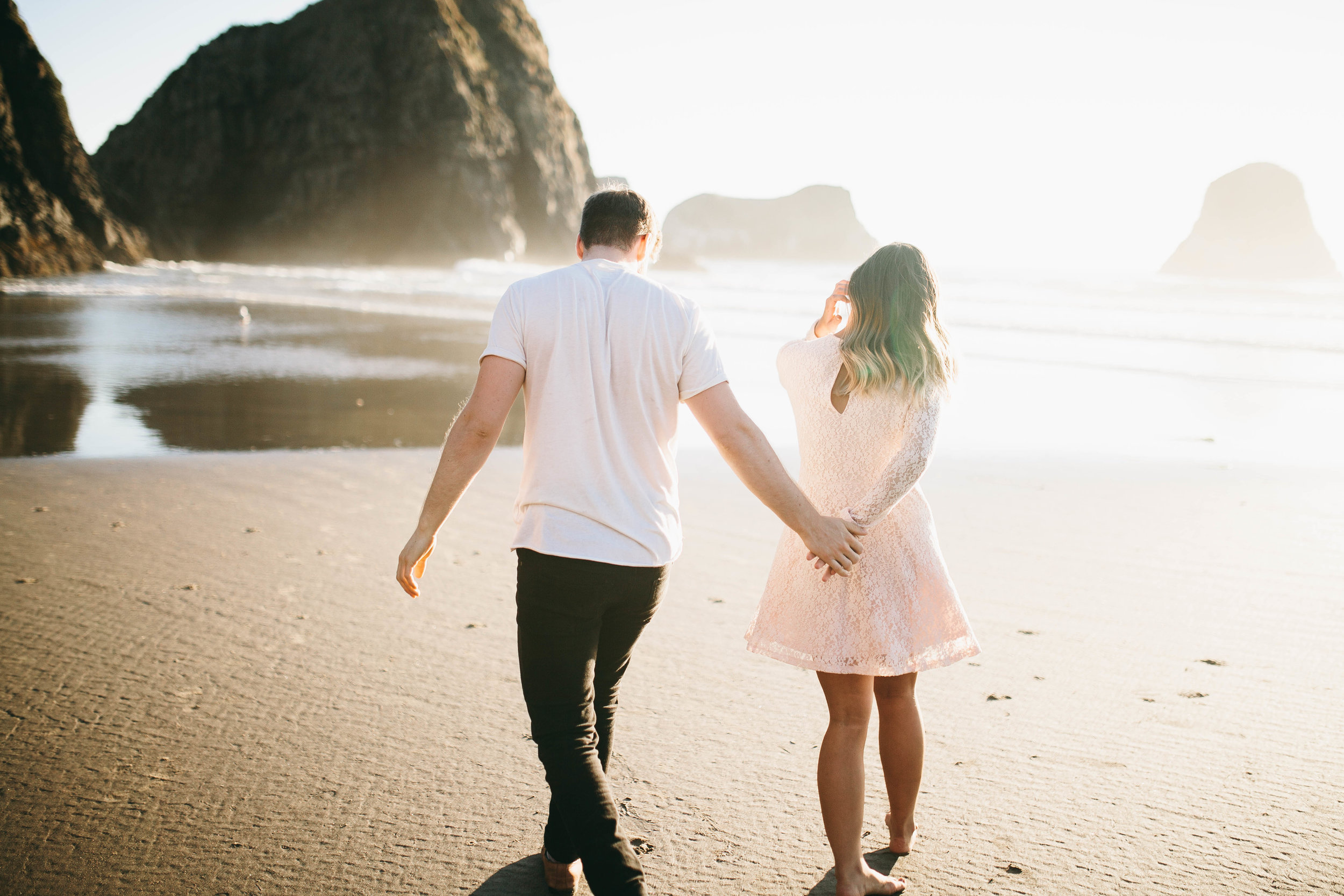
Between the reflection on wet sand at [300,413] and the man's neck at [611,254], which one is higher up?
the man's neck at [611,254]

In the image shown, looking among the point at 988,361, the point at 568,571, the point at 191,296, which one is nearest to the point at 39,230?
the point at 191,296

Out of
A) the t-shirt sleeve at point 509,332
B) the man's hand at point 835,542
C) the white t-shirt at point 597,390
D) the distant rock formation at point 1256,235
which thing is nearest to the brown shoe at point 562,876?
the white t-shirt at point 597,390

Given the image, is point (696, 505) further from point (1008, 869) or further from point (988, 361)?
point (988, 361)

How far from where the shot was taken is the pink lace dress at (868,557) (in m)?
2.16

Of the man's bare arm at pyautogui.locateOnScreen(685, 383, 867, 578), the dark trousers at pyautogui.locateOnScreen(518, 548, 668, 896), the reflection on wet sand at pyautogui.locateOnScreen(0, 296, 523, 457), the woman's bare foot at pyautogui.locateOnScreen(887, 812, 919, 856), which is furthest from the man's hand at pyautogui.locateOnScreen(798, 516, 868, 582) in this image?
the reflection on wet sand at pyautogui.locateOnScreen(0, 296, 523, 457)

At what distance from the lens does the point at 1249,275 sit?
85.0 m

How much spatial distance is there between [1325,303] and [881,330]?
38878mm

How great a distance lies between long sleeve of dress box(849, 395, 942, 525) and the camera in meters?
2.13

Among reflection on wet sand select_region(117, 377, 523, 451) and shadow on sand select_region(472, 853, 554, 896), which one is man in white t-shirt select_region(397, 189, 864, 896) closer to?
shadow on sand select_region(472, 853, 554, 896)

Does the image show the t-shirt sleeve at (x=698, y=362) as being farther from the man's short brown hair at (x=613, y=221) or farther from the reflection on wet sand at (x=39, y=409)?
the reflection on wet sand at (x=39, y=409)

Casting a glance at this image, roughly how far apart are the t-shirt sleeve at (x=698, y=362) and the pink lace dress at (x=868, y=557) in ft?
0.90

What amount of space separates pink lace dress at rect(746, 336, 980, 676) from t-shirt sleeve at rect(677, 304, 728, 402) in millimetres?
273

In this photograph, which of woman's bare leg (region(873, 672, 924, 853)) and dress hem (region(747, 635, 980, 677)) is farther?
woman's bare leg (region(873, 672, 924, 853))

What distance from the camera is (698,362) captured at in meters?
2.07
